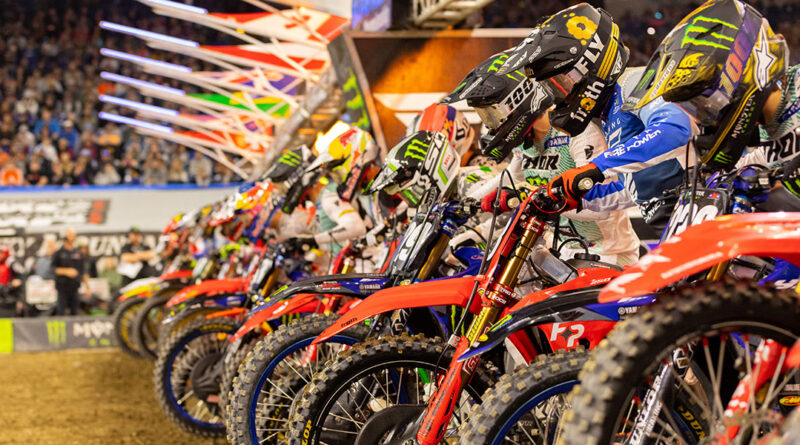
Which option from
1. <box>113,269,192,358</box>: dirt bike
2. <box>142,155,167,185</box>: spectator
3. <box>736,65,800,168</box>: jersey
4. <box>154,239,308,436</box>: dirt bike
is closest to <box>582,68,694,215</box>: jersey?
<box>736,65,800,168</box>: jersey

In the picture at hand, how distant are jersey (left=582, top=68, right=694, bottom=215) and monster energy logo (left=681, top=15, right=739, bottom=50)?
337mm

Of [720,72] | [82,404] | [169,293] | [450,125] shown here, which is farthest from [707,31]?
[169,293]

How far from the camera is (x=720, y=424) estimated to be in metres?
1.78

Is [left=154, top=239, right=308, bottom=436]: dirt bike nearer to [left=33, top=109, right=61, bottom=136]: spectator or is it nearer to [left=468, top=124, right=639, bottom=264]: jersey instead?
[left=468, top=124, right=639, bottom=264]: jersey

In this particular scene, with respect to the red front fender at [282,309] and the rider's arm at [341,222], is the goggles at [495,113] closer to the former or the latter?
the red front fender at [282,309]

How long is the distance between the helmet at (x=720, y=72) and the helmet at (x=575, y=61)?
2.35 feet

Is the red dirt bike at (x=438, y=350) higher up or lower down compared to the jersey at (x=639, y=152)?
lower down

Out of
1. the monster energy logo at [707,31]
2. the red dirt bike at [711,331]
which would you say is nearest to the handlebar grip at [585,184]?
the monster energy logo at [707,31]

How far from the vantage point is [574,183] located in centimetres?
246

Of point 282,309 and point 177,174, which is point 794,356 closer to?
point 282,309

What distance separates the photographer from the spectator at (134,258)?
13617 mm

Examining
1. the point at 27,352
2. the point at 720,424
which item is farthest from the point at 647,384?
the point at 27,352

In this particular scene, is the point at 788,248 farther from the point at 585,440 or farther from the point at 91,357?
the point at 91,357

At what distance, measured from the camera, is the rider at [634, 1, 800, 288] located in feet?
8.00
